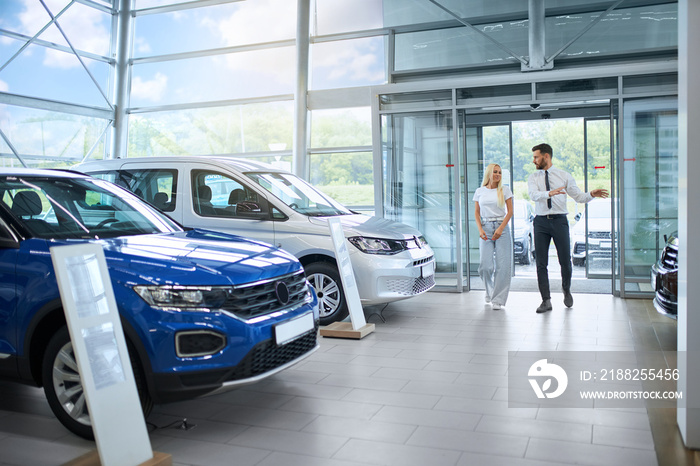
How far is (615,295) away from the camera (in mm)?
8125

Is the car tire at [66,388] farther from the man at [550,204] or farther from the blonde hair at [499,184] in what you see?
the blonde hair at [499,184]

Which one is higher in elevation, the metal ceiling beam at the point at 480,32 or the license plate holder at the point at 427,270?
the metal ceiling beam at the point at 480,32

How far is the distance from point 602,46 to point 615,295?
3608mm

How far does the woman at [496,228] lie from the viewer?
7.24 metres

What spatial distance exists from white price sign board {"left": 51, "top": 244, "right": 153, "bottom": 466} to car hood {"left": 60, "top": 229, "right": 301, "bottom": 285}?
0.38m

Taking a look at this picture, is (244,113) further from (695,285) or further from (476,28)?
(695,285)

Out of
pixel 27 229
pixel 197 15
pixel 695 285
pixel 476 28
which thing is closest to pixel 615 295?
pixel 476 28

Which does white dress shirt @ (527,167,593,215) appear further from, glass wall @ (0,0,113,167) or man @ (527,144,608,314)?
glass wall @ (0,0,113,167)

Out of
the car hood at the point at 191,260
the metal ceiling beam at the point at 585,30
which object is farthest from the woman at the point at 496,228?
the car hood at the point at 191,260

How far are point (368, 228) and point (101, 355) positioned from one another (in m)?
3.87

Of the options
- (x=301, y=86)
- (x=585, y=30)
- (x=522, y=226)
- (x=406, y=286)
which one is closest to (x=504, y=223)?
(x=406, y=286)

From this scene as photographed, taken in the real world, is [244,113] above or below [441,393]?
above

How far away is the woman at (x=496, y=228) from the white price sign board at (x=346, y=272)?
6.46ft

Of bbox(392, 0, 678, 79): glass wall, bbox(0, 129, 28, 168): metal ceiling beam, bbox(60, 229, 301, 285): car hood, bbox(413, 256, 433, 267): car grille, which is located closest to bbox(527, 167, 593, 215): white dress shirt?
bbox(413, 256, 433, 267): car grille
